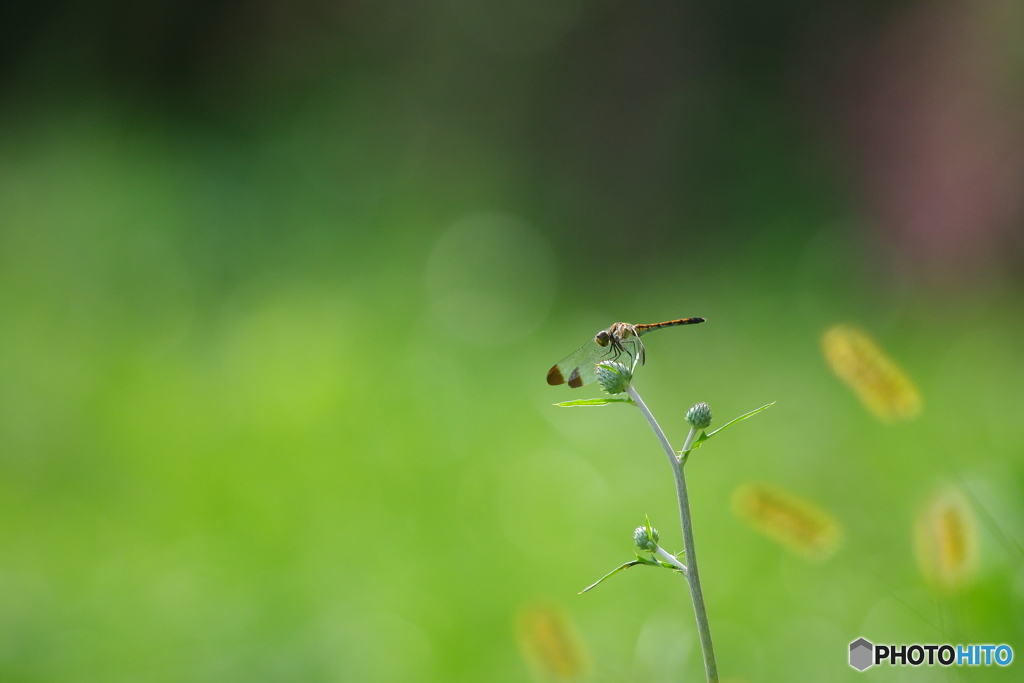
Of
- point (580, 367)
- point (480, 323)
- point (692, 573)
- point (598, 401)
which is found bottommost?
point (692, 573)

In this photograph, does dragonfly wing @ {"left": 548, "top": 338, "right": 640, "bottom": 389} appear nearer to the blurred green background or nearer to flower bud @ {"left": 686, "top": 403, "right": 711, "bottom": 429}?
the blurred green background

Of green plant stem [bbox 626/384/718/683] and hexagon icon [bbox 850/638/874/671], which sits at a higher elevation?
hexagon icon [bbox 850/638/874/671]

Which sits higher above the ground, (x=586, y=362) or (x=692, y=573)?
(x=586, y=362)

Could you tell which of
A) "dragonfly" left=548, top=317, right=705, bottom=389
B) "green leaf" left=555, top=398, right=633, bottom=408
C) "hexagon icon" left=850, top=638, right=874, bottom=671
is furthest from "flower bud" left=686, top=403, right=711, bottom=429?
"hexagon icon" left=850, top=638, right=874, bottom=671

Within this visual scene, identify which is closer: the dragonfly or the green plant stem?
the green plant stem

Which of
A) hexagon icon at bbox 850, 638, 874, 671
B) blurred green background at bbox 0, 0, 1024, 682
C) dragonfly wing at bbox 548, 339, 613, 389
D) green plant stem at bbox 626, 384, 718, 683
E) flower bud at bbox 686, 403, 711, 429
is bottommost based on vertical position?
green plant stem at bbox 626, 384, 718, 683

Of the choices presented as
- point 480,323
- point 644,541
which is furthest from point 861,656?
point 480,323

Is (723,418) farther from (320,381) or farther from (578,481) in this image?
(320,381)

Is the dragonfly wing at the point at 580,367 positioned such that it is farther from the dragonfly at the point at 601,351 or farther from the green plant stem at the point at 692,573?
the green plant stem at the point at 692,573

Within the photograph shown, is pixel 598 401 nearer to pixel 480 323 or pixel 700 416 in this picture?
pixel 700 416
